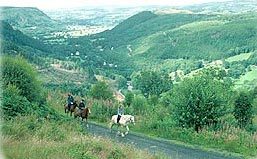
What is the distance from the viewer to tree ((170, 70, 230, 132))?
18828 mm

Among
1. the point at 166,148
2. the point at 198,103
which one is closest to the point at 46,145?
the point at 166,148

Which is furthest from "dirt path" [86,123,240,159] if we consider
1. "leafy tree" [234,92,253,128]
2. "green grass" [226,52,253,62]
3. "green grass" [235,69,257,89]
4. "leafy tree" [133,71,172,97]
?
"green grass" [226,52,253,62]

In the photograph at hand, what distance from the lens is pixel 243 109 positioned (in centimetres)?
2602

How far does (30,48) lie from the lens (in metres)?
111

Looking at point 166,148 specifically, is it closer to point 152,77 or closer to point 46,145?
point 46,145

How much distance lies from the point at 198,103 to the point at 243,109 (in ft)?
26.5

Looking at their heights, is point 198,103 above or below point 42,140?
below

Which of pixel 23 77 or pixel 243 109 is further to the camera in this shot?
pixel 243 109

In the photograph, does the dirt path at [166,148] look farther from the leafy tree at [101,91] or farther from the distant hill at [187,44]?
the distant hill at [187,44]

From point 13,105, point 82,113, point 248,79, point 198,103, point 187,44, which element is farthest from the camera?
point 187,44

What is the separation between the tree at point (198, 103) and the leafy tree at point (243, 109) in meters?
5.90

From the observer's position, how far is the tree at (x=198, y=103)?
1883 cm

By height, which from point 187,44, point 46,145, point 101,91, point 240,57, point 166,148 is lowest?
point 187,44

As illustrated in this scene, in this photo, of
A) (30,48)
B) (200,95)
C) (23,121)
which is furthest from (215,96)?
(30,48)
